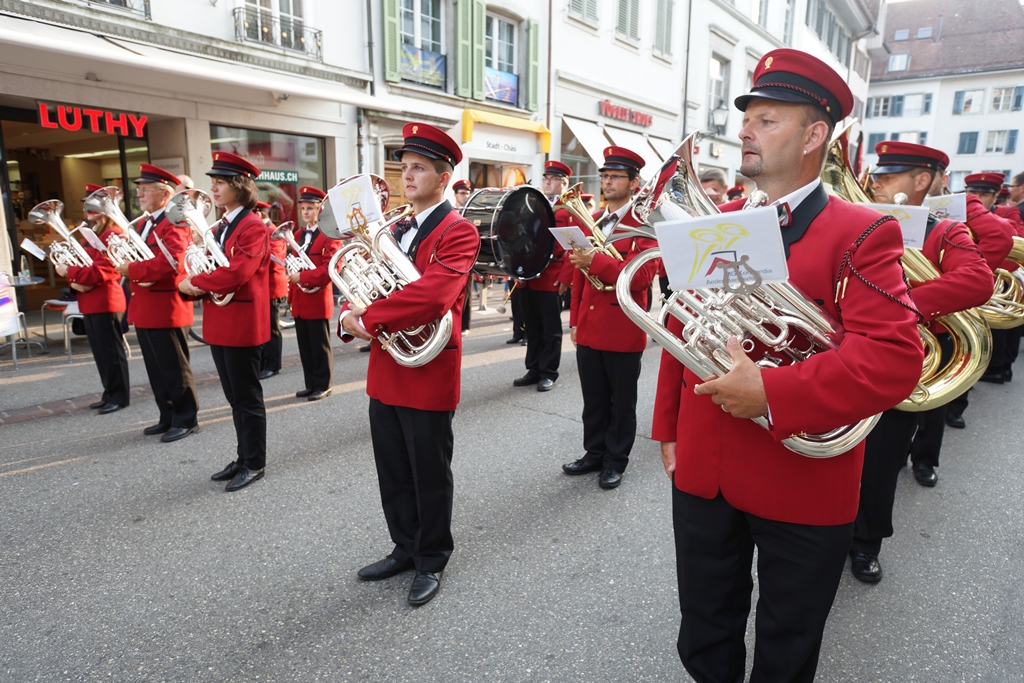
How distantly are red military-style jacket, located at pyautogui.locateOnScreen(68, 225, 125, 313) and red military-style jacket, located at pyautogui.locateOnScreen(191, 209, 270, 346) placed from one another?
1890 millimetres

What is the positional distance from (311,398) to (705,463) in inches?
196

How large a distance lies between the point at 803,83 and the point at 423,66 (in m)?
12.7

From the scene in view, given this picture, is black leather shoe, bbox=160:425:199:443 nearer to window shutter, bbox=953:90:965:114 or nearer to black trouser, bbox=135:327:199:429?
black trouser, bbox=135:327:199:429

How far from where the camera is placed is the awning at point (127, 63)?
7648 mm

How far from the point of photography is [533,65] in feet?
49.7

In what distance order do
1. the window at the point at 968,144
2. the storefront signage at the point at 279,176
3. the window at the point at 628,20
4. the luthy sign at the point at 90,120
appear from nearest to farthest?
the luthy sign at the point at 90,120, the storefront signage at the point at 279,176, the window at the point at 628,20, the window at the point at 968,144

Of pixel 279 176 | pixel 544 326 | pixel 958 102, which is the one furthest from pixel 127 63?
pixel 958 102

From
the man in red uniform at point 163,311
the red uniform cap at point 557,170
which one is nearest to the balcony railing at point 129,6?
the man in red uniform at point 163,311

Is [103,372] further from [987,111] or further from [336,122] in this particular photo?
[987,111]

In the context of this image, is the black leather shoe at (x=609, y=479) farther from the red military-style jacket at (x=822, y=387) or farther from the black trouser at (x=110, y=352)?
the black trouser at (x=110, y=352)

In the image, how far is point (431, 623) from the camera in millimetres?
2744

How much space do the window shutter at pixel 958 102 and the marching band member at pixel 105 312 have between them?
50.7 m

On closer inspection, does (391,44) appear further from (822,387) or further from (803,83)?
(822,387)

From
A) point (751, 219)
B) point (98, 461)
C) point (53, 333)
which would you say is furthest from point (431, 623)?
point (53, 333)
